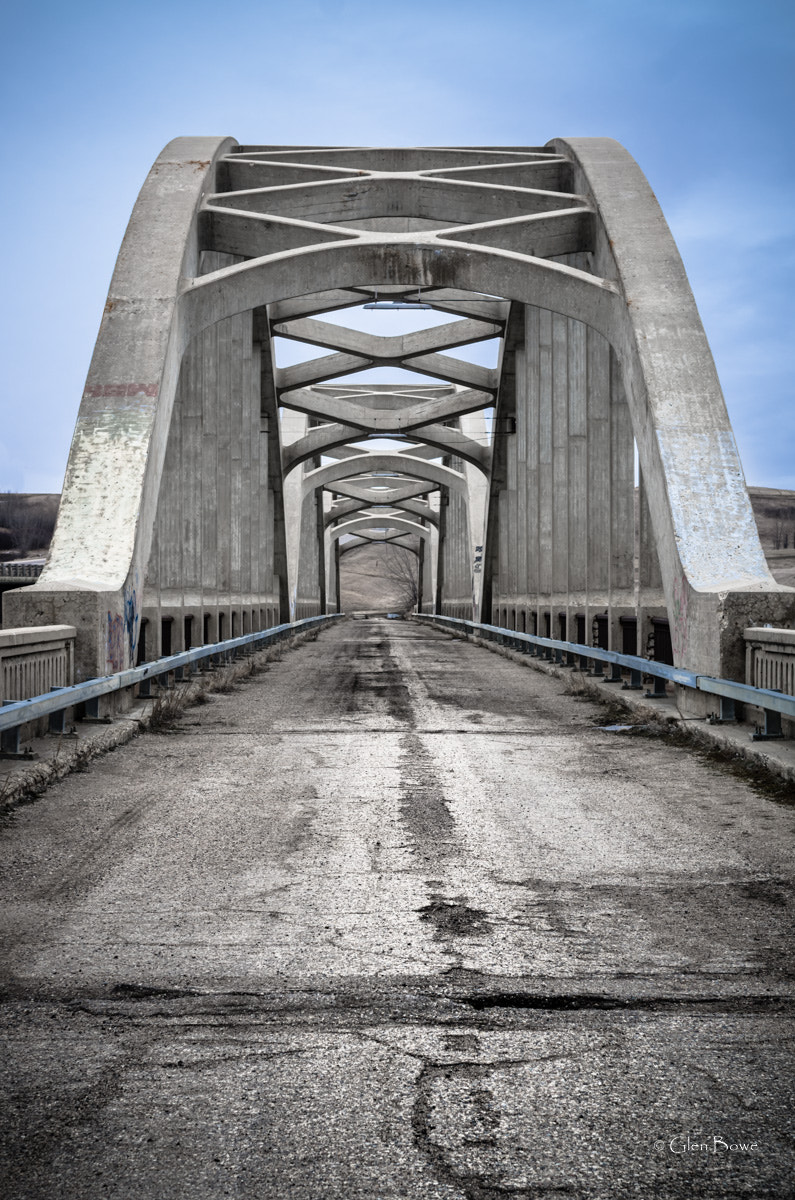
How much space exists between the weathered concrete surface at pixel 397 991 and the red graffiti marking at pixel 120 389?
21.9ft

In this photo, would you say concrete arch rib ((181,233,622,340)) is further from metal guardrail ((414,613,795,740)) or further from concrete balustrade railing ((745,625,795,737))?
concrete balustrade railing ((745,625,795,737))

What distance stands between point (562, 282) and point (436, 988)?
13.2 metres

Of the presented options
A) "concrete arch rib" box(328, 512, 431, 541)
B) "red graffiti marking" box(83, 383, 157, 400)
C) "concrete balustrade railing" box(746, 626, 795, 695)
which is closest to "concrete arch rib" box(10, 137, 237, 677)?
"red graffiti marking" box(83, 383, 157, 400)

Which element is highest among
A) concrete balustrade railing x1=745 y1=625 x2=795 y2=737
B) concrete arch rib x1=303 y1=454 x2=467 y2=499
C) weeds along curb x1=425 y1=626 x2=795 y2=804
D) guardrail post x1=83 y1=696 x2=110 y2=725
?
concrete arch rib x1=303 y1=454 x2=467 y2=499

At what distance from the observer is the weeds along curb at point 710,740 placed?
6.63 metres

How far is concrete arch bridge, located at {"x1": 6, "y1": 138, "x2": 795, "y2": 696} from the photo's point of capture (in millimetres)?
10805

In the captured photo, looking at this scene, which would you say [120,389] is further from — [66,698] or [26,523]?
[26,523]

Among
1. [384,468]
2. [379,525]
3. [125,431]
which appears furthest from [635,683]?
[379,525]

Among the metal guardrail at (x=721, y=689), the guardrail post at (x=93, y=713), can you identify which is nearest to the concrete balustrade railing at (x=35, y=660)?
the guardrail post at (x=93, y=713)

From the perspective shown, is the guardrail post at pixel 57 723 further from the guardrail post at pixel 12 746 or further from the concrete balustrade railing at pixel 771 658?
the concrete balustrade railing at pixel 771 658

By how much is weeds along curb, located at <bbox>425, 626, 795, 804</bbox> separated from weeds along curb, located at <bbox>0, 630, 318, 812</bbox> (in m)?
4.11

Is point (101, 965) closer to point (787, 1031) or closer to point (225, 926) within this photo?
point (225, 926)

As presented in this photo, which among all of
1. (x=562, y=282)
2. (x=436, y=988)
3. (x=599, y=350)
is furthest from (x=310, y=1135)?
(x=599, y=350)

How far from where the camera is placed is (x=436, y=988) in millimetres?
3150
